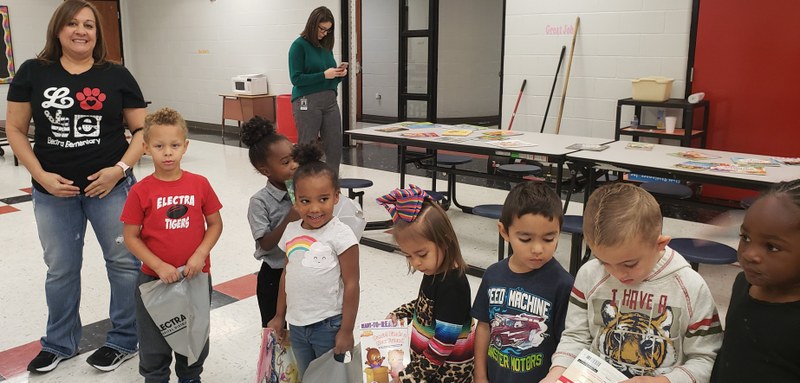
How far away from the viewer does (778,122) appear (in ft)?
→ 16.5

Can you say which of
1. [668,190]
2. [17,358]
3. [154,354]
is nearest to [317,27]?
[668,190]

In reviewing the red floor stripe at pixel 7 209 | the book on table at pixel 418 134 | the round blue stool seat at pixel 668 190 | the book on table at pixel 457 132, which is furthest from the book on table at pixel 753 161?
the red floor stripe at pixel 7 209

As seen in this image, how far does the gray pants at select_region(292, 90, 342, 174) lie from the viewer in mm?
4785

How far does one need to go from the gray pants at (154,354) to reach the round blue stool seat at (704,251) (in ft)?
6.44

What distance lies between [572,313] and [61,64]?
1999 millimetres

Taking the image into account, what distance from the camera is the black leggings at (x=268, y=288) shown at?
2268mm

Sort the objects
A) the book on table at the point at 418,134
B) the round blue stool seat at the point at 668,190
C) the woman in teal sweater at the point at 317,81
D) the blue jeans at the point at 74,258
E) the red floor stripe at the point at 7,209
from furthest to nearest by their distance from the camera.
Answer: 1. the red floor stripe at the point at 7,209
2. the woman in teal sweater at the point at 317,81
3. the book on table at the point at 418,134
4. the round blue stool seat at the point at 668,190
5. the blue jeans at the point at 74,258

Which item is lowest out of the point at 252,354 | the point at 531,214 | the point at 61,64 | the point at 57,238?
the point at 252,354

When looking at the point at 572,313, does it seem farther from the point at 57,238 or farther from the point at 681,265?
the point at 57,238

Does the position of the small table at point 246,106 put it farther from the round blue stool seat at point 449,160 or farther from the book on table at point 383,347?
the book on table at point 383,347

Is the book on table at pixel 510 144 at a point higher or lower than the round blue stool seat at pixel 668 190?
higher

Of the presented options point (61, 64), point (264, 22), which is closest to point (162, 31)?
point (264, 22)

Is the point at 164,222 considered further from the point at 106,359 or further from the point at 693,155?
the point at 693,155

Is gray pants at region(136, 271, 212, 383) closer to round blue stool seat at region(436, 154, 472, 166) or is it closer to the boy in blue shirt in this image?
the boy in blue shirt
